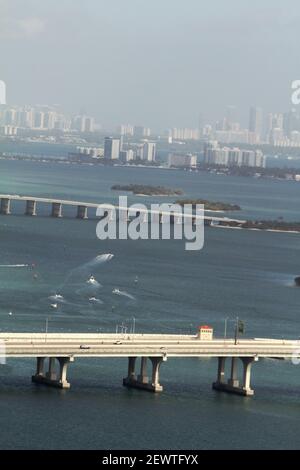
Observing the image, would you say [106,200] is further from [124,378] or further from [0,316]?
[124,378]

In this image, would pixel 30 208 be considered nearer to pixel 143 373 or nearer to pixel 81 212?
pixel 81 212

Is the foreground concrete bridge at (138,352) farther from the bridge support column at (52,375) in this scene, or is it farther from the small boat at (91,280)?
the small boat at (91,280)

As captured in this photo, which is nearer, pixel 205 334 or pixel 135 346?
pixel 135 346

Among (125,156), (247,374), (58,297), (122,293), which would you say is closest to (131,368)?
(247,374)

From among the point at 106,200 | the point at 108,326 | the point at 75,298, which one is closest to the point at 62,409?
the point at 108,326

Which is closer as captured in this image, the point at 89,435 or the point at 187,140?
the point at 89,435

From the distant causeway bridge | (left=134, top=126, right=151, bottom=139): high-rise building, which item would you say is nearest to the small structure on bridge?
the distant causeway bridge

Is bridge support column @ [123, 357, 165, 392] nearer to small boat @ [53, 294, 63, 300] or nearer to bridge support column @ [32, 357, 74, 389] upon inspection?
bridge support column @ [32, 357, 74, 389]
